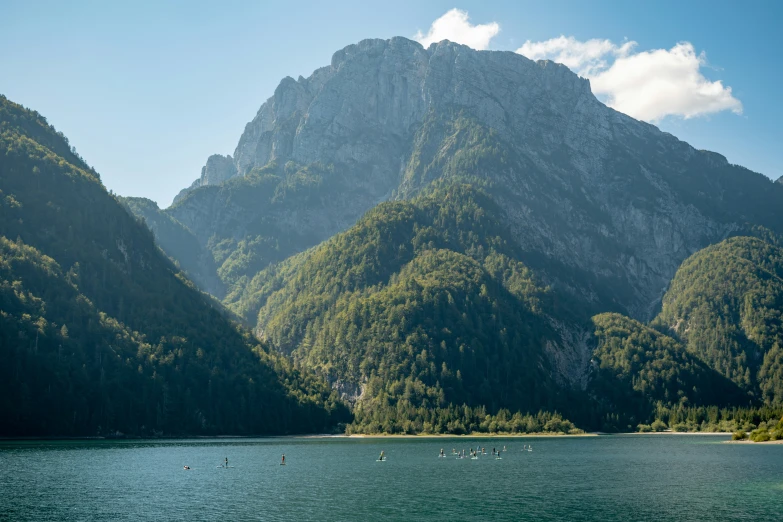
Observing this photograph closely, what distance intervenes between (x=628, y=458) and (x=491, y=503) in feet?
320

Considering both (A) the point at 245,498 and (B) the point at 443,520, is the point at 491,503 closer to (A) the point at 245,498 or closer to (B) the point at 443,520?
(B) the point at 443,520

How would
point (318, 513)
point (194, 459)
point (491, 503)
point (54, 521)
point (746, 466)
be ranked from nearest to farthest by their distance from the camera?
point (54, 521), point (318, 513), point (491, 503), point (746, 466), point (194, 459)

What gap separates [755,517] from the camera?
310 ft

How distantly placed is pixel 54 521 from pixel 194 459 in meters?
102

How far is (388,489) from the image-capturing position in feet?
420

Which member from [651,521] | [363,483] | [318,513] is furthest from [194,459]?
[651,521]

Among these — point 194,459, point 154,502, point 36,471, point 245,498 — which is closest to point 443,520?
point 245,498

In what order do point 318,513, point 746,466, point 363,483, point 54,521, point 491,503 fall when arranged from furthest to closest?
point 746,466 < point 363,483 < point 491,503 < point 318,513 < point 54,521

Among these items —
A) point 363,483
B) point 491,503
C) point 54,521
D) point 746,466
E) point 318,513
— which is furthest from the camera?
point 746,466

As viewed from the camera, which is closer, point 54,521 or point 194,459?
point 54,521

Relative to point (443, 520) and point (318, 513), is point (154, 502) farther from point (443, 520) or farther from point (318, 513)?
point (443, 520)

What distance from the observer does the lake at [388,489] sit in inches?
3984

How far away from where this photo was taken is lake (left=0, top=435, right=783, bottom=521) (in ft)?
332

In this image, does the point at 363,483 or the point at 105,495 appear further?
the point at 363,483
